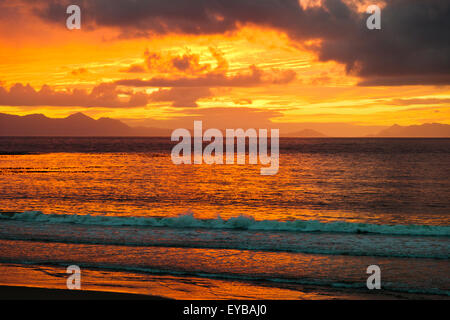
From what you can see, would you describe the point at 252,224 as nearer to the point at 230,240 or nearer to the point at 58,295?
the point at 230,240

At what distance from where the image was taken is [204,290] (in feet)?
35.6

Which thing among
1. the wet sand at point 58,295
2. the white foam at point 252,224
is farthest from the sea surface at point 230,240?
the wet sand at point 58,295

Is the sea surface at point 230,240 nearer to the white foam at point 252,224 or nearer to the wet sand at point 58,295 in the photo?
the white foam at point 252,224

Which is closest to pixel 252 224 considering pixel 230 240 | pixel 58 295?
pixel 230 240

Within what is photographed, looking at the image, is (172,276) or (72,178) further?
(72,178)

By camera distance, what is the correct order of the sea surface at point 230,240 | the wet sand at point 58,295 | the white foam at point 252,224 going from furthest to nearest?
the white foam at point 252,224 < the sea surface at point 230,240 < the wet sand at point 58,295

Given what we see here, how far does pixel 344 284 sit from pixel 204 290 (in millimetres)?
3804

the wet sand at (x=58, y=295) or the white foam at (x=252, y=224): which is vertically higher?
the white foam at (x=252, y=224)

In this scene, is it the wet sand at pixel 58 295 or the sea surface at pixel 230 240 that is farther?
the sea surface at pixel 230 240

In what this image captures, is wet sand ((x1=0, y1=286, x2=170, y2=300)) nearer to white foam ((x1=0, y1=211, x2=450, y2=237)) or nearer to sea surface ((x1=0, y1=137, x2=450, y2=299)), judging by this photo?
sea surface ((x1=0, y1=137, x2=450, y2=299))

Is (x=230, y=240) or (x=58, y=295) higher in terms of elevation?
(x=230, y=240)
